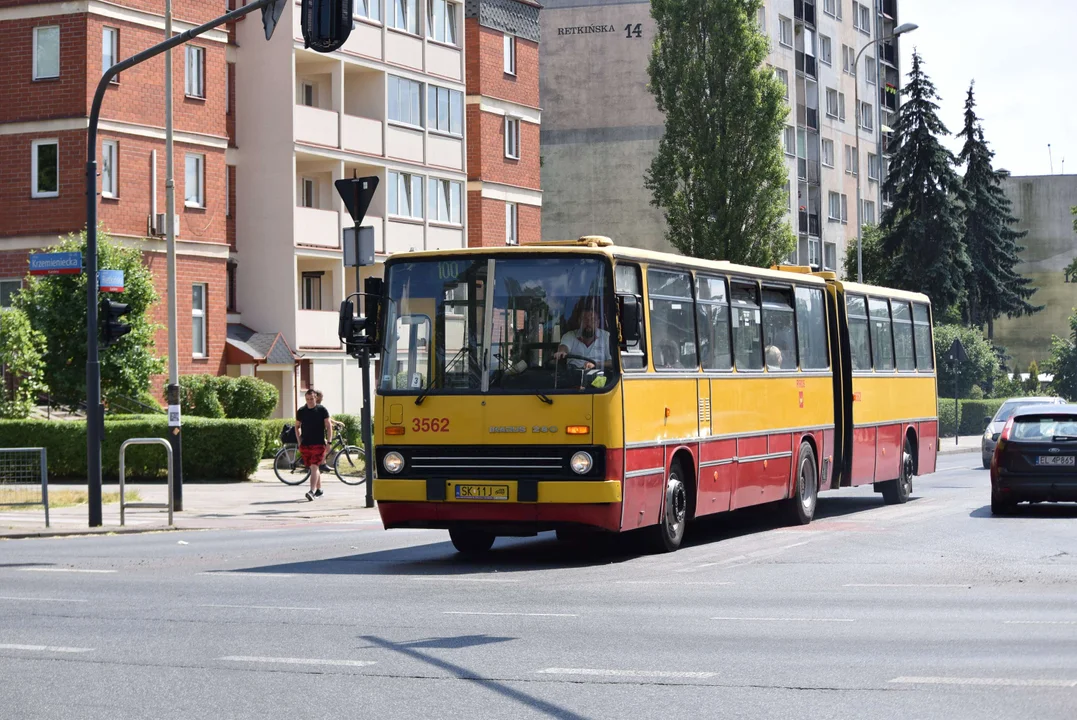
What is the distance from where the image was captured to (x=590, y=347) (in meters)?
16.4

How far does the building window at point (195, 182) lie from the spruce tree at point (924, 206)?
41.8 metres

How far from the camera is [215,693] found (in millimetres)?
9250

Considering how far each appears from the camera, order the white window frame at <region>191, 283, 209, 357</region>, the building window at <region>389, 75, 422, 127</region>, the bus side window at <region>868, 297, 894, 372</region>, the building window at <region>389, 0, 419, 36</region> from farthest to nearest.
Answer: the building window at <region>389, 0, 419, 36</region>
the building window at <region>389, 75, 422, 127</region>
the white window frame at <region>191, 283, 209, 357</region>
the bus side window at <region>868, 297, 894, 372</region>

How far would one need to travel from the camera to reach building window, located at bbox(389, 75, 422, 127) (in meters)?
54.3

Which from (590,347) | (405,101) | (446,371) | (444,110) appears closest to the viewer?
(590,347)

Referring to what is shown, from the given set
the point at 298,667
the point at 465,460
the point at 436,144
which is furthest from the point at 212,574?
the point at 436,144

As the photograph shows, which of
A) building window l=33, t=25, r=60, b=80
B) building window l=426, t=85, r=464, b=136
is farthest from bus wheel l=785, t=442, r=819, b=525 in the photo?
building window l=426, t=85, r=464, b=136

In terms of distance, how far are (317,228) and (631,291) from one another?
3455 centimetres

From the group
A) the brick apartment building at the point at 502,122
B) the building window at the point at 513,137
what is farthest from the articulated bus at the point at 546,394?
the building window at the point at 513,137

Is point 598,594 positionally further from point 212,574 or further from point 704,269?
point 704,269

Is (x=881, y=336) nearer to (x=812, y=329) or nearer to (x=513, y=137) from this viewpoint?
(x=812, y=329)

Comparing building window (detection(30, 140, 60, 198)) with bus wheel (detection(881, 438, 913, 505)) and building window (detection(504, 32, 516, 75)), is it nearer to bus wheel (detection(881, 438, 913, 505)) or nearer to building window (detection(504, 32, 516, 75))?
building window (detection(504, 32, 516, 75))

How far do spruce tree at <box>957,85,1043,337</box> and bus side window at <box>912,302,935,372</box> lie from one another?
6036cm

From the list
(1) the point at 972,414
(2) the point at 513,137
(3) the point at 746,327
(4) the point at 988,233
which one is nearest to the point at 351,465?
(3) the point at 746,327
